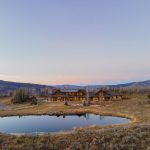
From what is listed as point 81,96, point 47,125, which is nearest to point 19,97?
point 81,96

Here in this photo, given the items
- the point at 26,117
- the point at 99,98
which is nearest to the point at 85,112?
the point at 26,117

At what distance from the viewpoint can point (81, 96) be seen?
10344 cm

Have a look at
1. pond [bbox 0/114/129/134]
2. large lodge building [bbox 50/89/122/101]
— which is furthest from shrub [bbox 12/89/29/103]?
pond [bbox 0/114/129/134]

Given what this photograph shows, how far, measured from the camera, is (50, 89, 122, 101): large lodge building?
9856 cm

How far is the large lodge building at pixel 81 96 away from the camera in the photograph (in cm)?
9856

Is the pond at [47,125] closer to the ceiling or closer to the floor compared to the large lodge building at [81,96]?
closer to the floor

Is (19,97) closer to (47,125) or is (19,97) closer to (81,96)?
(81,96)

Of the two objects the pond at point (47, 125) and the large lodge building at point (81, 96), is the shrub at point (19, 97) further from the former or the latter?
the pond at point (47, 125)

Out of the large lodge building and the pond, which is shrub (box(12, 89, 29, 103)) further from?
the pond

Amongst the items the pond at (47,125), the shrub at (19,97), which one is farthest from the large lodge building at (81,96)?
the pond at (47,125)

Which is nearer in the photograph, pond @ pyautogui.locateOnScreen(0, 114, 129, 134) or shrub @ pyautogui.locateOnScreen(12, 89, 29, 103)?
pond @ pyautogui.locateOnScreen(0, 114, 129, 134)

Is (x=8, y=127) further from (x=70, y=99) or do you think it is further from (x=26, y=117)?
(x=70, y=99)

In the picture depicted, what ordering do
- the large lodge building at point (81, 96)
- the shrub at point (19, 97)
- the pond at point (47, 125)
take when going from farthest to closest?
the large lodge building at point (81, 96) → the shrub at point (19, 97) → the pond at point (47, 125)

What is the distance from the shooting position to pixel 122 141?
24.4 meters
